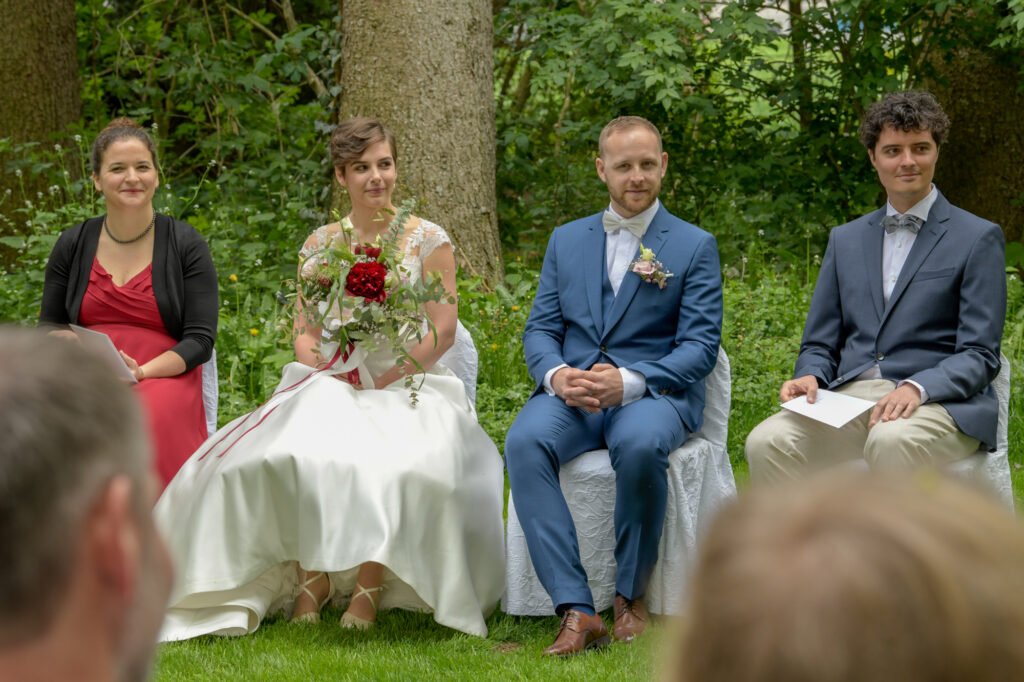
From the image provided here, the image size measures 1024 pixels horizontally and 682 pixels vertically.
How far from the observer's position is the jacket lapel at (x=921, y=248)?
454cm

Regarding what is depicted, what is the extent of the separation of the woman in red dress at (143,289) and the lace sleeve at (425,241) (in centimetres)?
83

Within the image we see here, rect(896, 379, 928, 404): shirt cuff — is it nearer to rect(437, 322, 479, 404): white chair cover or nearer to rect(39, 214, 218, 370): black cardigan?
rect(437, 322, 479, 404): white chair cover

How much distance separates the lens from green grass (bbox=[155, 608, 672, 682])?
156 inches

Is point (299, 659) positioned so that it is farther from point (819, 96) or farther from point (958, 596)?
point (819, 96)

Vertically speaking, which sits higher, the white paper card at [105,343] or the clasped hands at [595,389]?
the white paper card at [105,343]

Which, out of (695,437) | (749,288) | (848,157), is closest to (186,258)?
(695,437)

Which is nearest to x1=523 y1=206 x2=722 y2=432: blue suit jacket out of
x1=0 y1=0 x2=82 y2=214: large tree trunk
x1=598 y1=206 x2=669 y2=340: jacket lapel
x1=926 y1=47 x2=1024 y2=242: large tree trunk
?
x1=598 y1=206 x2=669 y2=340: jacket lapel

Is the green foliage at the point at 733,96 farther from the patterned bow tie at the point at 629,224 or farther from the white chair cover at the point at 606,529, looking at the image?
the white chair cover at the point at 606,529

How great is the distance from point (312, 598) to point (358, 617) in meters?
0.23

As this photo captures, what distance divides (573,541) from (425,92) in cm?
381

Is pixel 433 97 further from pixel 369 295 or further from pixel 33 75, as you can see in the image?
pixel 33 75

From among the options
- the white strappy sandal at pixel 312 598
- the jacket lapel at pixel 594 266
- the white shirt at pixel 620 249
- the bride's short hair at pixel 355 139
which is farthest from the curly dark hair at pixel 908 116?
the white strappy sandal at pixel 312 598

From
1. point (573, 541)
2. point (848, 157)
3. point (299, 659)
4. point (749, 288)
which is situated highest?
point (848, 157)

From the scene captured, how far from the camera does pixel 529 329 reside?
196 inches
